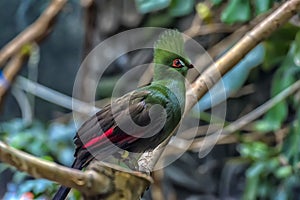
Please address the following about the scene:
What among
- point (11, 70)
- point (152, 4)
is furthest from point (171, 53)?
point (11, 70)

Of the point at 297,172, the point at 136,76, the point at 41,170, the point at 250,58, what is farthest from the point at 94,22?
the point at 41,170

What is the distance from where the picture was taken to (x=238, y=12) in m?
1.70

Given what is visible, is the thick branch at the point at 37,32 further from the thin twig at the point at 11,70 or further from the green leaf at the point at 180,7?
the green leaf at the point at 180,7

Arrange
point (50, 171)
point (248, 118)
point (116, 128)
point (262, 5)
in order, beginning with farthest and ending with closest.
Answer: point (248, 118) < point (262, 5) < point (116, 128) < point (50, 171)

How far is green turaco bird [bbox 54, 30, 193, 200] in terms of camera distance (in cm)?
98

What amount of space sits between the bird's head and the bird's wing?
6 centimetres

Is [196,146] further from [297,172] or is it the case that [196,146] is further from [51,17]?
[51,17]

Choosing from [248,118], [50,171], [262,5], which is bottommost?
[50,171]

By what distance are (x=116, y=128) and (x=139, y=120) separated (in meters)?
0.04

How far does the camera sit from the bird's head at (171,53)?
1030 millimetres

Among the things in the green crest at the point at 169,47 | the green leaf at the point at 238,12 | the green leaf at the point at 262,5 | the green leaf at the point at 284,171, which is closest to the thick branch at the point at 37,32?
the green leaf at the point at 238,12

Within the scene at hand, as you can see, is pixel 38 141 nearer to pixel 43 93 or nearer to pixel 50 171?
pixel 43 93

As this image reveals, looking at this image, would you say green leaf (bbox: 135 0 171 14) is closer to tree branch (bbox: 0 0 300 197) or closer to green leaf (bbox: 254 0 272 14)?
green leaf (bbox: 254 0 272 14)

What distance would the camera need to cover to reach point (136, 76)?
264 cm
